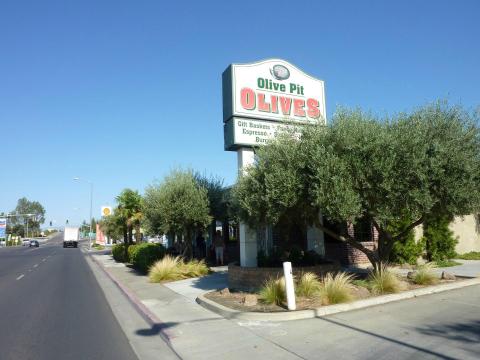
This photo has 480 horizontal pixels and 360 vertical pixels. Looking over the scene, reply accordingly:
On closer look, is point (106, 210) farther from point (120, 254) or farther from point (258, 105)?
point (258, 105)

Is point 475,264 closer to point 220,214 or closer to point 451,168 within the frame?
point 451,168

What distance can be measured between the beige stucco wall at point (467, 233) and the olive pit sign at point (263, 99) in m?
8.63

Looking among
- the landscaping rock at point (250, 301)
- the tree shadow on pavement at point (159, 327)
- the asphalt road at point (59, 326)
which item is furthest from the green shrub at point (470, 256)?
the asphalt road at point (59, 326)

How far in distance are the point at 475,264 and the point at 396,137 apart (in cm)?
877

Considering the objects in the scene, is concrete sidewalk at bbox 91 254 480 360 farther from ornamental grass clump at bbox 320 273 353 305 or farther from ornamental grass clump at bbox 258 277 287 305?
ornamental grass clump at bbox 258 277 287 305

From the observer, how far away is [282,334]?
7449 millimetres

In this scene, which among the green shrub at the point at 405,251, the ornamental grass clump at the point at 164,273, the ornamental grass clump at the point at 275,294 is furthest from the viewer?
the green shrub at the point at 405,251

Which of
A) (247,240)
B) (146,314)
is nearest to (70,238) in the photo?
(247,240)

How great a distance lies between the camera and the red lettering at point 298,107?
14234mm

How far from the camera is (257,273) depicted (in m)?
12.3

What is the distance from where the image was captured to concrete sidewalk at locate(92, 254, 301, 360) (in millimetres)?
6637

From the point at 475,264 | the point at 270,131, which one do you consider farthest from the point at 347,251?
the point at 270,131

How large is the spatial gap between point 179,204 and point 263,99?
17.9ft

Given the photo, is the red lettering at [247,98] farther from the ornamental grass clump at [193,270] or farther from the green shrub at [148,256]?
the green shrub at [148,256]
